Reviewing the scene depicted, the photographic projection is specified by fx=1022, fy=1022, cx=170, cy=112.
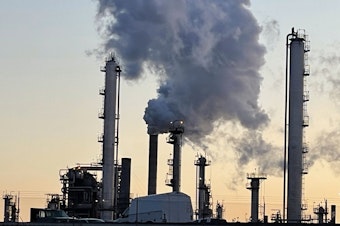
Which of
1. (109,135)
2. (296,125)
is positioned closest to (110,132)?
(109,135)

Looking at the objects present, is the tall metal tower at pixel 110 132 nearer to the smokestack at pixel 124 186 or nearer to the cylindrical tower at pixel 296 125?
the smokestack at pixel 124 186

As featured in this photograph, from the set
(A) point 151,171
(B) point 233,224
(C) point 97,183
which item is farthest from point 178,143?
(B) point 233,224

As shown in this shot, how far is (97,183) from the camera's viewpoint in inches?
4053

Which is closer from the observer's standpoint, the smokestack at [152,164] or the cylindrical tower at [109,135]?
the smokestack at [152,164]

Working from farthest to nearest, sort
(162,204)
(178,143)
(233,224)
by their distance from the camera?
(178,143), (162,204), (233,224)

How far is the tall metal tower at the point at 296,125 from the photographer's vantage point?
83375 millimetres

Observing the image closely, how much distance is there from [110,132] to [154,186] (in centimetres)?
690

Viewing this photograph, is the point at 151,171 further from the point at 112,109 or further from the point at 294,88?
the point at 294,88

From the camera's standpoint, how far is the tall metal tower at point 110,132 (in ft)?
327

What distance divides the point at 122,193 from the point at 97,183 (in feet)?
9.00

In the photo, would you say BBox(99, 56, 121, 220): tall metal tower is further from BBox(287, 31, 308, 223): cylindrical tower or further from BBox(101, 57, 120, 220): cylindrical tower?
BBox(287, 31, 308, 223): cylindrical tower

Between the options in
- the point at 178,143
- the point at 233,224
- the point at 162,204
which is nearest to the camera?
the point at 233,224

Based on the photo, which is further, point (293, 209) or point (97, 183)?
point (97, 183)

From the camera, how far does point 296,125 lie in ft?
277
